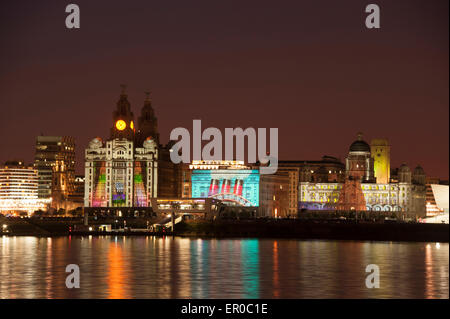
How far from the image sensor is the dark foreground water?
3216 inches

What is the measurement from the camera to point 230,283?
8906 centimetres

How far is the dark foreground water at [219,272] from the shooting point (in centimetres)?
8169

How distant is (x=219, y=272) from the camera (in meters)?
100
